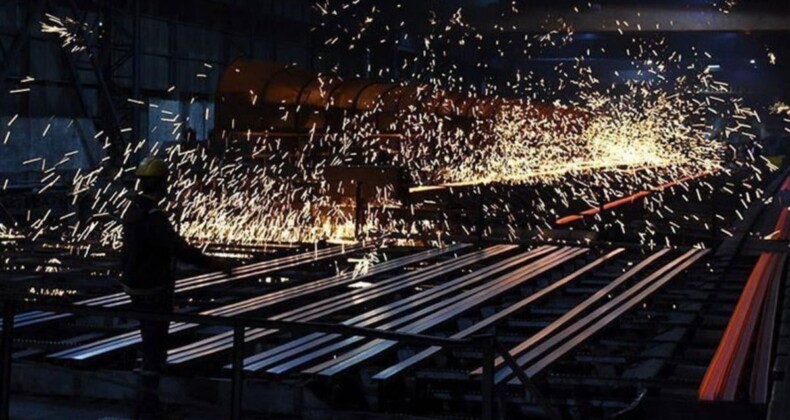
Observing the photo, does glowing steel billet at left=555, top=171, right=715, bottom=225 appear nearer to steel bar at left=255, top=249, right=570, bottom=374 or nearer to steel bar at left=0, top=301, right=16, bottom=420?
steel bar at left=255, top=249, right=570, bottom=374

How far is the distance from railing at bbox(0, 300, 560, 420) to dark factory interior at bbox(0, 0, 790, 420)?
2cm

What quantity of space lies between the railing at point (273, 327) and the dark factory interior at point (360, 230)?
15mm

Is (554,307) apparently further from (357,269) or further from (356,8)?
(356,8)

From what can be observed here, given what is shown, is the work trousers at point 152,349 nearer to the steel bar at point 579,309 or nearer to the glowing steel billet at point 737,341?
the steel bar at point 579,309

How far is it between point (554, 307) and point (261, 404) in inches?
157

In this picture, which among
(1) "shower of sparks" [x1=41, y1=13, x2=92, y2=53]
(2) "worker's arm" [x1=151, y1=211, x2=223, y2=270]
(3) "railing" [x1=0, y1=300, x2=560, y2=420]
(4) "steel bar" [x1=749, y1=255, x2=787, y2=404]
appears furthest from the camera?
(1) "shower of sparks" [x1=41, y1=13, x2=92, y2=53]

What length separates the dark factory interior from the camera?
689cm

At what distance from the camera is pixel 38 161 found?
72.8 feet

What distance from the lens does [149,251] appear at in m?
6.98

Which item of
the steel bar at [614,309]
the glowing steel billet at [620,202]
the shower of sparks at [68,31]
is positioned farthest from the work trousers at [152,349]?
the shower of sparks at [68,31]

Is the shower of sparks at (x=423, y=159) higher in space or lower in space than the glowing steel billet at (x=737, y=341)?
higher

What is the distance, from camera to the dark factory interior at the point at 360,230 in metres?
6.89

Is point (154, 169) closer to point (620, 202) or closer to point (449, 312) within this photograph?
point (449, 312)

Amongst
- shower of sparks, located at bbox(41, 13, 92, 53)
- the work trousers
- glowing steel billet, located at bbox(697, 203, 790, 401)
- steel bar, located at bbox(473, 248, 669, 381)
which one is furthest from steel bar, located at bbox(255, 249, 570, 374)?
shower of sparks, located at bbox(41, 13, 92, 53)
